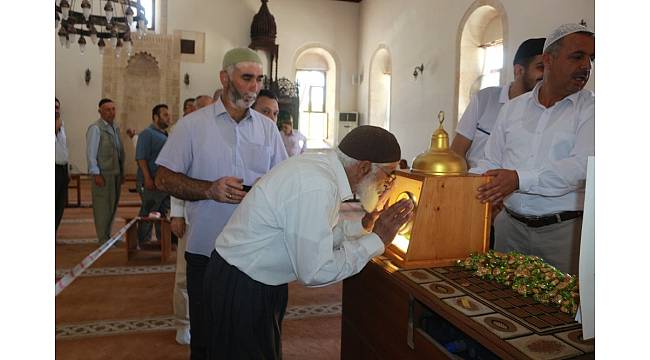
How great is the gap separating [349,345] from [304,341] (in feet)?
4.02

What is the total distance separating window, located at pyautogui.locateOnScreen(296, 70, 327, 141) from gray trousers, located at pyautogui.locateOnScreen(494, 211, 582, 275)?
479 inches

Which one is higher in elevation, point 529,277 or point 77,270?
point 529,277

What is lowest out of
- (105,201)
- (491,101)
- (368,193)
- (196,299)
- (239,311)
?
(196,299)

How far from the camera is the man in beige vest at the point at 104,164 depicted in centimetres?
573

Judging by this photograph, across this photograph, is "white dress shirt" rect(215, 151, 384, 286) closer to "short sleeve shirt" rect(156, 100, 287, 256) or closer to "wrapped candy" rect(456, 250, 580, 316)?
"wrapped candy" rect(456, 250, 580, 316)

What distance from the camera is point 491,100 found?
9.91ft

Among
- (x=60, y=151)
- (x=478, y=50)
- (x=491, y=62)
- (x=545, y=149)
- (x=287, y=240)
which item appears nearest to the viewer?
(x=287, y=240)

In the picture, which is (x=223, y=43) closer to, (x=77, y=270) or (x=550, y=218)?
(x=77, y=270)

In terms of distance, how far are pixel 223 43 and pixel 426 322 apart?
12.7 metres

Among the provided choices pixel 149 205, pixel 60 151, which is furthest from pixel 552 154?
pixel 60 151

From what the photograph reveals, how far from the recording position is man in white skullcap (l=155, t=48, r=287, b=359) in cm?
→ 251

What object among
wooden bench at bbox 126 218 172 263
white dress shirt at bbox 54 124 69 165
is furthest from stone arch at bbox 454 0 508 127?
white dress shirt at bbox 54 124 69 165

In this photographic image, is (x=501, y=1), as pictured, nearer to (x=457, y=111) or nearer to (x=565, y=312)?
(x=457, y=111)

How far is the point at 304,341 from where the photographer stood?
3.33m
